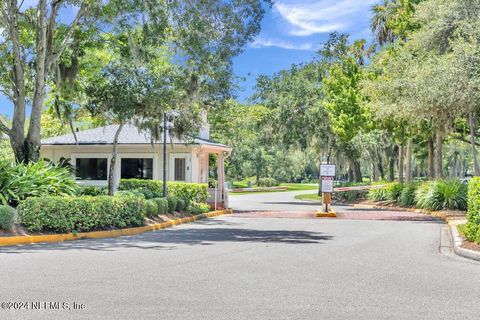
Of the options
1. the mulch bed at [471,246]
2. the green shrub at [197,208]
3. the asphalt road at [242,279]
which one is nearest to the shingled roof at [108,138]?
the green shrub at [197,208]

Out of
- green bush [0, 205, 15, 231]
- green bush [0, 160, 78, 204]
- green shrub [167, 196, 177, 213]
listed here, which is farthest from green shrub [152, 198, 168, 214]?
green bush [0, 205, 15, 231]

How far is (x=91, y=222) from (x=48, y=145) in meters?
15.1

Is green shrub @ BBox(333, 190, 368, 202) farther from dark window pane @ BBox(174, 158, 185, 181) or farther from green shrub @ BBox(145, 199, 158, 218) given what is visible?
green shrub @ BBox(145, 199, 158, 218)

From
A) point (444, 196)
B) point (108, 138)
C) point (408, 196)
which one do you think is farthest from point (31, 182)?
point (408, 196)

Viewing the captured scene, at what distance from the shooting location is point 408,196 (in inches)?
1138

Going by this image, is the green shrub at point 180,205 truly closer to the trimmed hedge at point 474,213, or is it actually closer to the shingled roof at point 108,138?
the shingled roof at point 108,138

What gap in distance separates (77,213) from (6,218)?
1877 mm

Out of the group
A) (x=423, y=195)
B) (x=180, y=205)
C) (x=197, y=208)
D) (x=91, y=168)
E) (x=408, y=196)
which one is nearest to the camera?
(x=180, y=205)

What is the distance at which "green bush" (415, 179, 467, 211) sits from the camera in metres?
24.3

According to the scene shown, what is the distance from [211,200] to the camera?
28109 mm

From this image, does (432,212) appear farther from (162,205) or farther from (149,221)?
(149,221)

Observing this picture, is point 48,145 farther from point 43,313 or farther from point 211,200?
point 43,313

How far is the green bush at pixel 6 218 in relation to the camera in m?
12.8

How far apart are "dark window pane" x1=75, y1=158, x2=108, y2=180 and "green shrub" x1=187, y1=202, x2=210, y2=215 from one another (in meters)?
6.69
